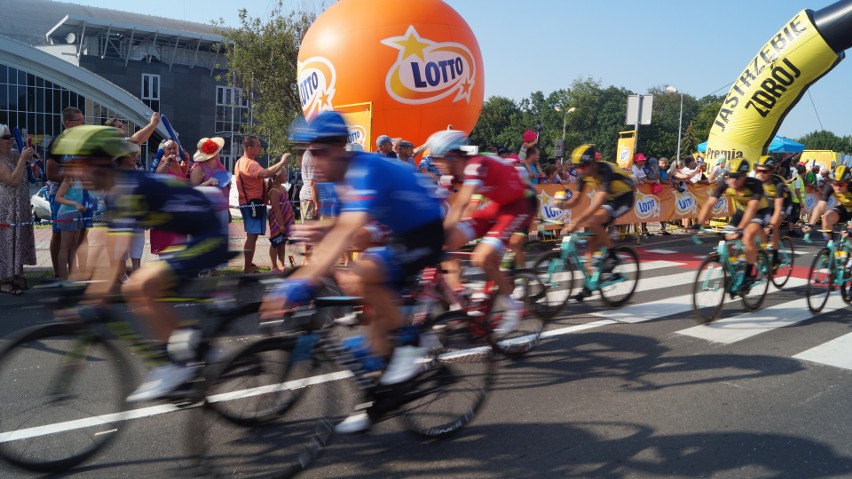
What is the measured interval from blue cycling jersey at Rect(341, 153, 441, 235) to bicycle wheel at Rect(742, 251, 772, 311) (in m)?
5.67

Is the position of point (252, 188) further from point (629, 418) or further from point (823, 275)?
point (823, 275)

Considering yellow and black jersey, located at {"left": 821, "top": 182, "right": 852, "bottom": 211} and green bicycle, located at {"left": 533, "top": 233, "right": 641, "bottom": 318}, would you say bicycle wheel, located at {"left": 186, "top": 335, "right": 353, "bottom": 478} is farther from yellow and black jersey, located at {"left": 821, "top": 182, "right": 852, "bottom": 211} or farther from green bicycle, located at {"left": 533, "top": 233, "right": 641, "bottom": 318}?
yellow and black jersey, located at {"left": 821, "top": 182, "right": 852, "bottom": 211}

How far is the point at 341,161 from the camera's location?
387 cm

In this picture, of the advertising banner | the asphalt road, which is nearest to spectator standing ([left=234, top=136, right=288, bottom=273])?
the asphalt road

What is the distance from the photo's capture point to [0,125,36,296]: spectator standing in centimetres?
786

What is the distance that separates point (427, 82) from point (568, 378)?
9.64 metres

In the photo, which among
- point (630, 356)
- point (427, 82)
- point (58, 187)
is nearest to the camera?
point (630, 356)

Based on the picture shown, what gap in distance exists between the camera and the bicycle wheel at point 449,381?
4.20m

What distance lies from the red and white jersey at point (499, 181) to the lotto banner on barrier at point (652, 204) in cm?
781

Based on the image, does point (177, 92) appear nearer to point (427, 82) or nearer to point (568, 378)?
point (427, 82)

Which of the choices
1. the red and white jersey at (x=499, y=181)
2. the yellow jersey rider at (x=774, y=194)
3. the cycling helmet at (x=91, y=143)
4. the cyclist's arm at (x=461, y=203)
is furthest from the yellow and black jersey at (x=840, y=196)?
the cycling helmet at (x=91, y=143)

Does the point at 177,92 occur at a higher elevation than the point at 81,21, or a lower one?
lower

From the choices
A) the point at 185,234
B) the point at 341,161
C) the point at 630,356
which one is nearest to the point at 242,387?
the point at 185,234

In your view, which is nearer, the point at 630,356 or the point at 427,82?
the point at 630,356
